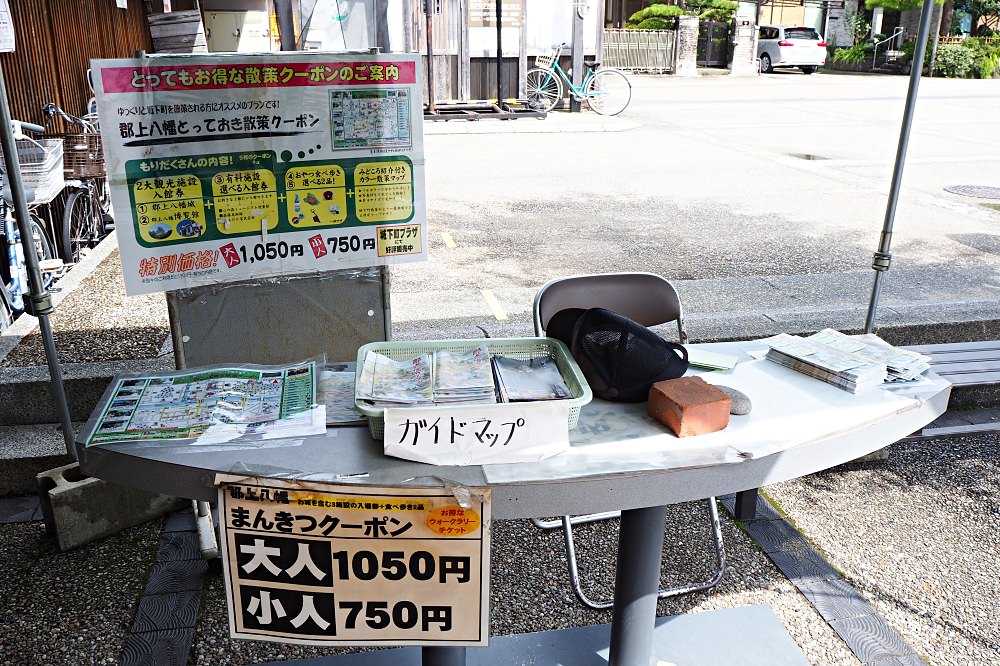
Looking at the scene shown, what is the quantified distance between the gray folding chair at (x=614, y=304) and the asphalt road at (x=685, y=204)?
134 cm

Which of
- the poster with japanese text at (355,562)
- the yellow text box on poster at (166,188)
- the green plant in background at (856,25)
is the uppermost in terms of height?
the green plant in background at (856,25)

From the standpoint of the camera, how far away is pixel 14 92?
223 inches

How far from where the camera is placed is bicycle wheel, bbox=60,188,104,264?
6195 millimetres

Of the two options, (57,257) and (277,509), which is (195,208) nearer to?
(277,509)

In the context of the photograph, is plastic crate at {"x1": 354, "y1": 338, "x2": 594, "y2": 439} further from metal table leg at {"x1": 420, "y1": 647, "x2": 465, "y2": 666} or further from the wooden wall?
the wooden wall

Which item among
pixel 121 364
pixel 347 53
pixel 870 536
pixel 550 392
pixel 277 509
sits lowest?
pixel 870 536

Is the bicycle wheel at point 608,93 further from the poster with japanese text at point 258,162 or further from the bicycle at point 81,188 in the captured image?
the poster with japanese text at point 258,162

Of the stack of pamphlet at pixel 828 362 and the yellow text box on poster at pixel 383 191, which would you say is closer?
the stack of pamphlet at pixel 828 362

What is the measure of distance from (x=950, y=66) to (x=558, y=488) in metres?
30.0

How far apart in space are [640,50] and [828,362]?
26673 mm

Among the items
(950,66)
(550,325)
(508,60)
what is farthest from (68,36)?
(950,66)

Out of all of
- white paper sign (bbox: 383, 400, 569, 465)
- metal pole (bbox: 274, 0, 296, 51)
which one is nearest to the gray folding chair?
white paper sign (bbox: 383, 400, 569, 465)

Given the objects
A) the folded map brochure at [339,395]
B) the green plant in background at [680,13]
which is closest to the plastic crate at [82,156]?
the folded map brochure at [339,395]

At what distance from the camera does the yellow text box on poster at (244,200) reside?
2539 millimetres
